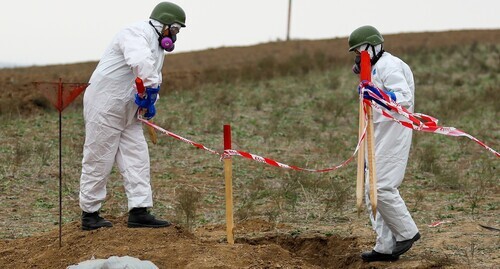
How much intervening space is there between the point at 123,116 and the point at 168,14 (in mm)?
943

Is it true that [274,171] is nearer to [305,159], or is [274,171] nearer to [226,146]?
[305,159]

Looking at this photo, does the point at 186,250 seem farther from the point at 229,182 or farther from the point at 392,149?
the point at 392,149

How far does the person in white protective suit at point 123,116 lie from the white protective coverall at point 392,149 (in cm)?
182

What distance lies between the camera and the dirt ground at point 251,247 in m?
6.88

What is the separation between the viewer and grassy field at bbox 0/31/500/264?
1013cm

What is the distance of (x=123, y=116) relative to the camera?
764 centimetres

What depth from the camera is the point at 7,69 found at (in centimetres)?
2695

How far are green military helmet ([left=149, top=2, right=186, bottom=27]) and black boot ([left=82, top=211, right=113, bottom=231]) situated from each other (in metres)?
1.75

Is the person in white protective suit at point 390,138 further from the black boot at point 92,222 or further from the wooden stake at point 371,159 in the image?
the black boot at point 92,222

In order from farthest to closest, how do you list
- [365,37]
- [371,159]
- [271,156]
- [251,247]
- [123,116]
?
[271,156]
[123,116]
[365,37]
[251,247]
[371,159]

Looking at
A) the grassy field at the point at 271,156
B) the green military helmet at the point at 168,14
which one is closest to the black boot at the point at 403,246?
the grassy field at the point at 271,156

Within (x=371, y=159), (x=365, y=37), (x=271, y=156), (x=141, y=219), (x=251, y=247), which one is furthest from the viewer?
(x=271, y=156)

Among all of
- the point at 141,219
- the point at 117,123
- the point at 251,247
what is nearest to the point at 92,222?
the point at 141,219

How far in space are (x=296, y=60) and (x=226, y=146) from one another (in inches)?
709
